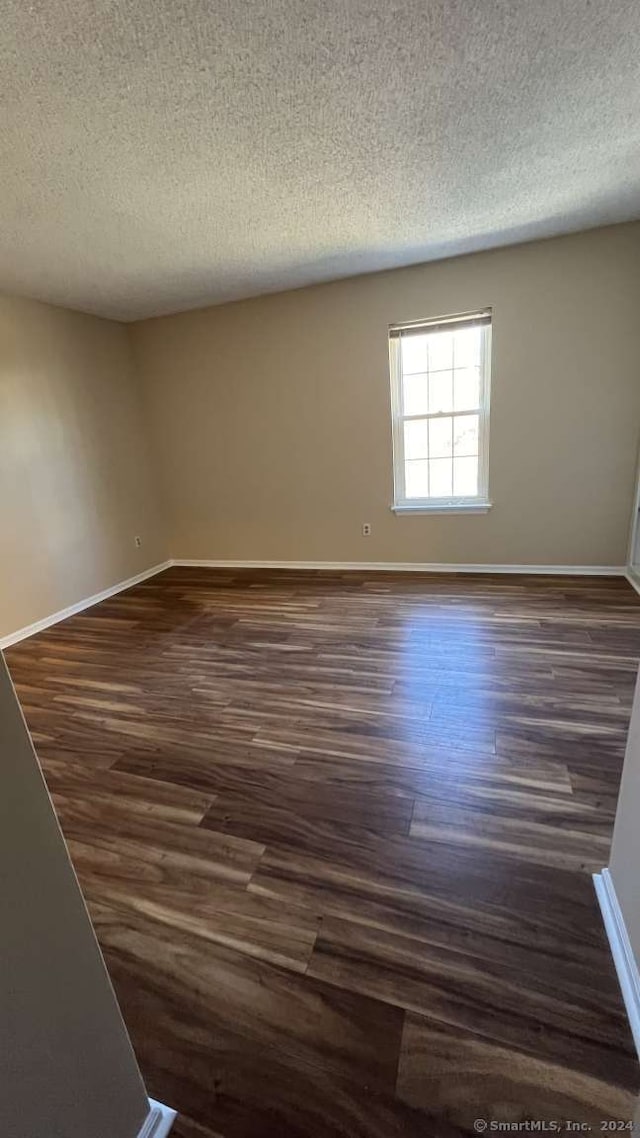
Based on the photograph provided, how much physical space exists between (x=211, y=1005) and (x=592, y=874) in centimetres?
113

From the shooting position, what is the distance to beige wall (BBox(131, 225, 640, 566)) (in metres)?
3.36

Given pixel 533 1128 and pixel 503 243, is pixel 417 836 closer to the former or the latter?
pixel 533 1128

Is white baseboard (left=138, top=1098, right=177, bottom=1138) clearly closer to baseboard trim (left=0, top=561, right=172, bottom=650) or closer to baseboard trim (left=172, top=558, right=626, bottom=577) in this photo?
baseboard trim (left=0, top=561, right=172, bottom=650)

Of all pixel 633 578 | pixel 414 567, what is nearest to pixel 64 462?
pixel 414 567

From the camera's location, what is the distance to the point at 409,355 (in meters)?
3.86

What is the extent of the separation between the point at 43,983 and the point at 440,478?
4.00 metres

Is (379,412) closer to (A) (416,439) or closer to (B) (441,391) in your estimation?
(A) (416,439)

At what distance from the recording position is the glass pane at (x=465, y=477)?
3.94 m

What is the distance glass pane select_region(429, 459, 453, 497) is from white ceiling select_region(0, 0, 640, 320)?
164cm

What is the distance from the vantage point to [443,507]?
4023 millimetres

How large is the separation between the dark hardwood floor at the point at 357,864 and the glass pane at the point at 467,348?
225 cm

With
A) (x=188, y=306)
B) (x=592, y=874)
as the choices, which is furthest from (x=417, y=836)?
(x=188, y=306)

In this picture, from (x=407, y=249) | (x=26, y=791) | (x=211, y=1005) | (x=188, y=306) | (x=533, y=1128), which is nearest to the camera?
(x=26, y=791)

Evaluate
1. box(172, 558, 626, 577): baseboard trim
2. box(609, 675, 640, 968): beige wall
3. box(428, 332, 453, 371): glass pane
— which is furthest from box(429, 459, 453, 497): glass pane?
box(609, 675, 640, 968): beige wall
